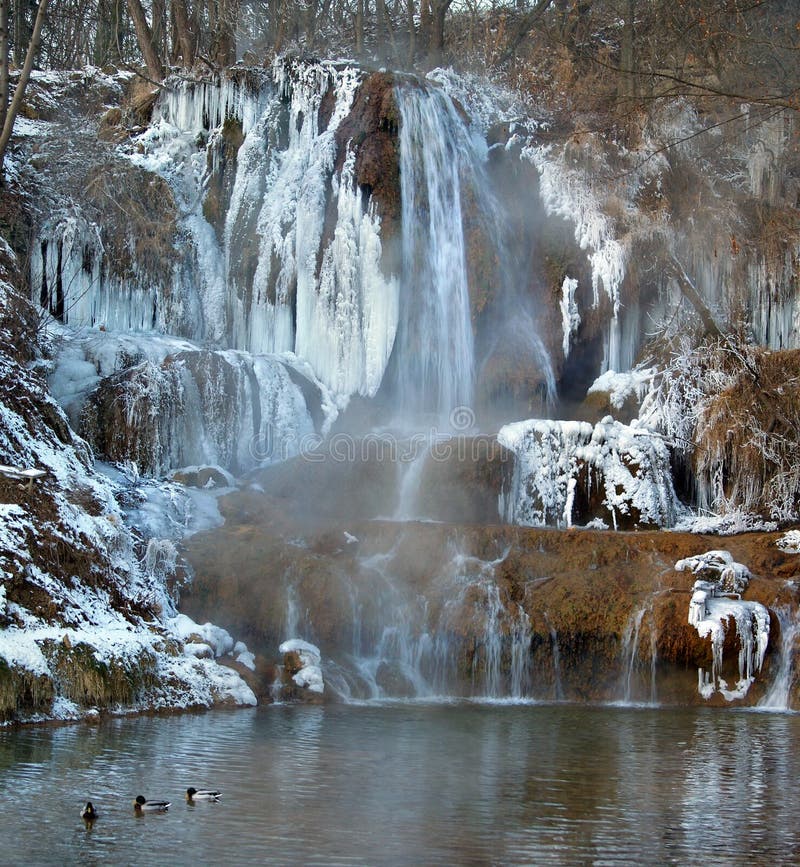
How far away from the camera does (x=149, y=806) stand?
743 cm

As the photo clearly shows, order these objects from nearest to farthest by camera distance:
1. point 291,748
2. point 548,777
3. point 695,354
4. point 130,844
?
point 130,844 → point 548,777 → point 291,748 → point 695,354

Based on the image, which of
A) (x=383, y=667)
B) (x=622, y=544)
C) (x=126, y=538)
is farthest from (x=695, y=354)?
(x=126, y=538)

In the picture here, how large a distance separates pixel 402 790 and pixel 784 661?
7.19 m

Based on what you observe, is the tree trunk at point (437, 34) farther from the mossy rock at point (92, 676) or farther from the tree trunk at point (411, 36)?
the mossy rock at point (92, 676)

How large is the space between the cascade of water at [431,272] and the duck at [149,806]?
518 inches

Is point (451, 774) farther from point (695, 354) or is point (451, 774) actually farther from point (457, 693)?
point (695, 354)

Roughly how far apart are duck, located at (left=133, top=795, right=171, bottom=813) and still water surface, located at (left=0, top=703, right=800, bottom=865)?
3.2 inches

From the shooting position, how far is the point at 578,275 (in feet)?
68.9

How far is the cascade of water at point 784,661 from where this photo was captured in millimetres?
13859

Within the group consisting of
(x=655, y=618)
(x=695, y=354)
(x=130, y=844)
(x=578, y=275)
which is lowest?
(x=130, y=844)

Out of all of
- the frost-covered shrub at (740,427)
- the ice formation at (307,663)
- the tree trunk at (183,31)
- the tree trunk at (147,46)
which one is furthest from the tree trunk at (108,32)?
the ice formation at (307,663)

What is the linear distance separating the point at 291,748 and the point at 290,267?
12.5 meters

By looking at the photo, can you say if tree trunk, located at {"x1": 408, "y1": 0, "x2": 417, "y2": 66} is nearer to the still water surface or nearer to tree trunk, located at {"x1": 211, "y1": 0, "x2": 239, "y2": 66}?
tree trunk, located at {"x1": 211, "y1": 0, "x2": 239, "y2": 66}

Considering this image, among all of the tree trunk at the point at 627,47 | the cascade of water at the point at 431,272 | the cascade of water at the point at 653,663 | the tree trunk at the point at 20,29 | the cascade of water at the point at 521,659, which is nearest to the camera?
the cascade of water at the point at 653,663
